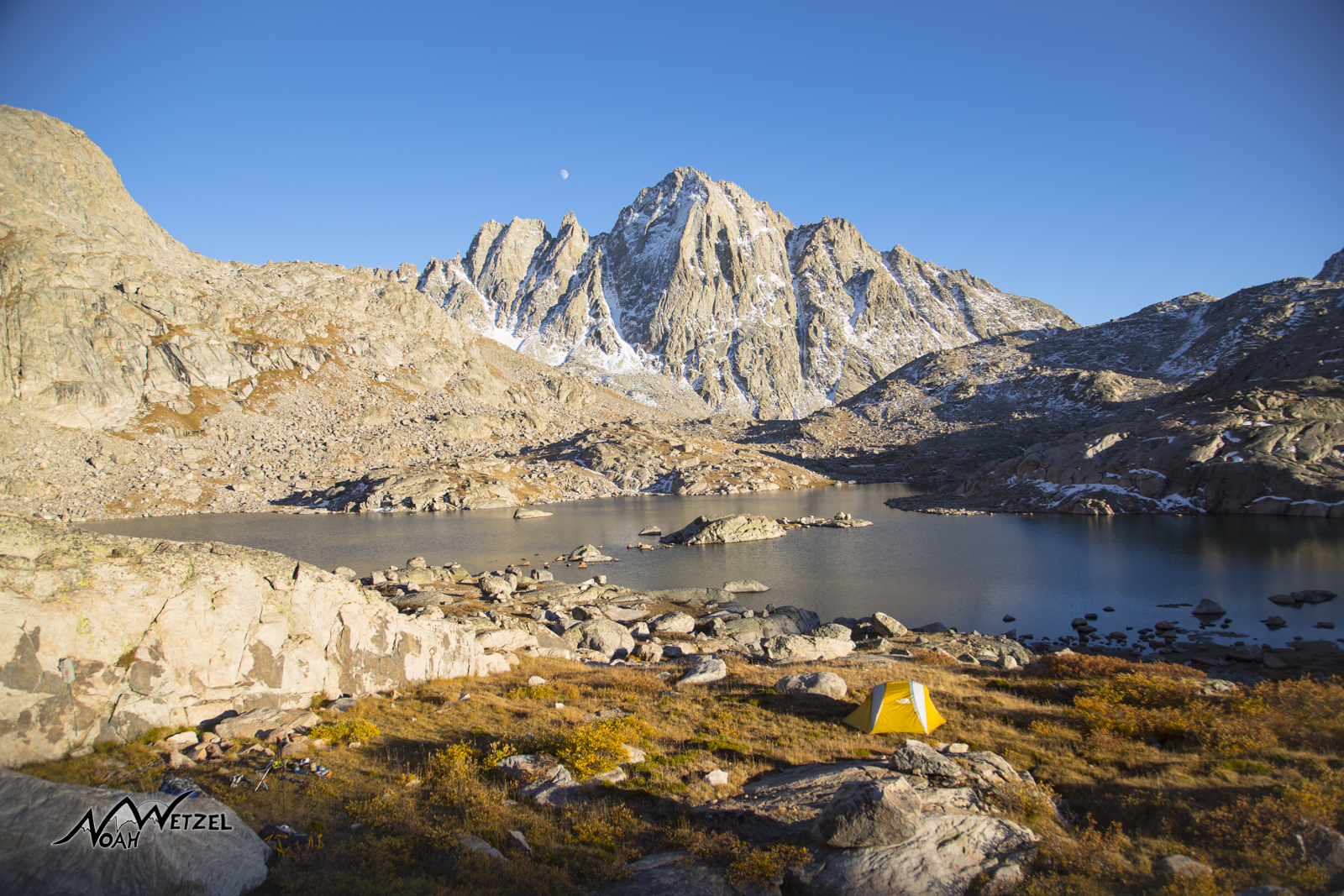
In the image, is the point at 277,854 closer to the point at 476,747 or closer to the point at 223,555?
the point at 476,747

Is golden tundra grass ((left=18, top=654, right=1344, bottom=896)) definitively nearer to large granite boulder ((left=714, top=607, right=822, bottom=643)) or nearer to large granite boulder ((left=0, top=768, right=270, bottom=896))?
large granite boulder ((left=0, top=768, right=270, bottom=896))

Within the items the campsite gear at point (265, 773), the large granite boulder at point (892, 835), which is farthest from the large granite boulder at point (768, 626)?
the campsite gear at point (265, 773)

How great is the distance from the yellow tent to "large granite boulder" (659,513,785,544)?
214ft

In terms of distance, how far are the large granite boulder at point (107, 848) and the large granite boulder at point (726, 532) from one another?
76.8 metres

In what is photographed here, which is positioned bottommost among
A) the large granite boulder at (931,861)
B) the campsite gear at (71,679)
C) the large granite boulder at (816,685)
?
the large granite boulder at (816,685)

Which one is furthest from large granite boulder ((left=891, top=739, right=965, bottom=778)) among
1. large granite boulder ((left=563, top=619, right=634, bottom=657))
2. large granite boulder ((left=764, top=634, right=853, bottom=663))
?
large granite boulder ((left=563, top=619, right=634, bottom=657))

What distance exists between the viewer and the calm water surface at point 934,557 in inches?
1912

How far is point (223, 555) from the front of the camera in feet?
68.6

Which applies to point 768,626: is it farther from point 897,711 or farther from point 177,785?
point 177,785

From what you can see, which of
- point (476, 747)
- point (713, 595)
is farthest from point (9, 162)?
point (476, 747)

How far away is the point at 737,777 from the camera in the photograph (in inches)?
624

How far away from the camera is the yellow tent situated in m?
19.3

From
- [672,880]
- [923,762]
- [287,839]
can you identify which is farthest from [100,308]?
[923,762]

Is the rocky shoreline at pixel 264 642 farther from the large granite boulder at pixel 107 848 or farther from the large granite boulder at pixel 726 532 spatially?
the large granite boulder at pixel 726 532
